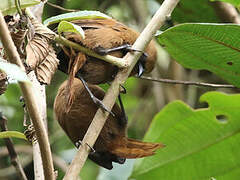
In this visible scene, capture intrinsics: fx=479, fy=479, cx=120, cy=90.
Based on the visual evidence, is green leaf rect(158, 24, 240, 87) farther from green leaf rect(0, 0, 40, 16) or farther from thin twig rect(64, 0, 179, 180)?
green leaf rect(0, 0, 40, 16)

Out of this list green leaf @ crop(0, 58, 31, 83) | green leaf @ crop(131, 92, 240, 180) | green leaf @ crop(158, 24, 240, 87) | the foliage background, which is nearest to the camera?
green leaf @ crop(0, 58, 31, 83)

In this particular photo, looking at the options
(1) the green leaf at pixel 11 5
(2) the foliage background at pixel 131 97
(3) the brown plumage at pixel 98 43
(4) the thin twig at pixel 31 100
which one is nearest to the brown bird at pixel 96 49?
(3) the brown plumage at pixel 98 43

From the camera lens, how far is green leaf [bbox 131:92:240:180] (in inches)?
67.3

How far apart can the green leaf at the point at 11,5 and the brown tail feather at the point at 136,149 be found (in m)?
0.60

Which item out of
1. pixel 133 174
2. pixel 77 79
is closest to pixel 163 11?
pixel 77 79

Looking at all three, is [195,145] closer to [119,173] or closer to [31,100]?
[119,173]

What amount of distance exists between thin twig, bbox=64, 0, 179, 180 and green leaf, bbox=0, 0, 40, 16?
32 cm

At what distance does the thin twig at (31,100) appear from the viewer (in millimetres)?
819

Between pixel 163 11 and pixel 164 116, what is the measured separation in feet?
1.62

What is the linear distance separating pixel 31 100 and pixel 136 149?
692 mm

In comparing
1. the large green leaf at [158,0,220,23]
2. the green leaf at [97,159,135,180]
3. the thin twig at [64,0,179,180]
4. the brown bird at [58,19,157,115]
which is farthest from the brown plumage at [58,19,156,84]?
the large green leaf at [158,0,220,23]

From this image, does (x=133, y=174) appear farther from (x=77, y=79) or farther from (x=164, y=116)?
→ (x=77, y=79)

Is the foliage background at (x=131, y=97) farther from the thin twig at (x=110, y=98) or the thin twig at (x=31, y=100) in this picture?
the thin twig at (x=31, y=100)

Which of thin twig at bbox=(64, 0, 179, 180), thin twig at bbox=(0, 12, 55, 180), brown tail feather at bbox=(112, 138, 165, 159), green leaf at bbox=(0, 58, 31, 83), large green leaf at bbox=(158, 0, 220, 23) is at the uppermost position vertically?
green leaf at bbox=(0, 58, 31, 83)
